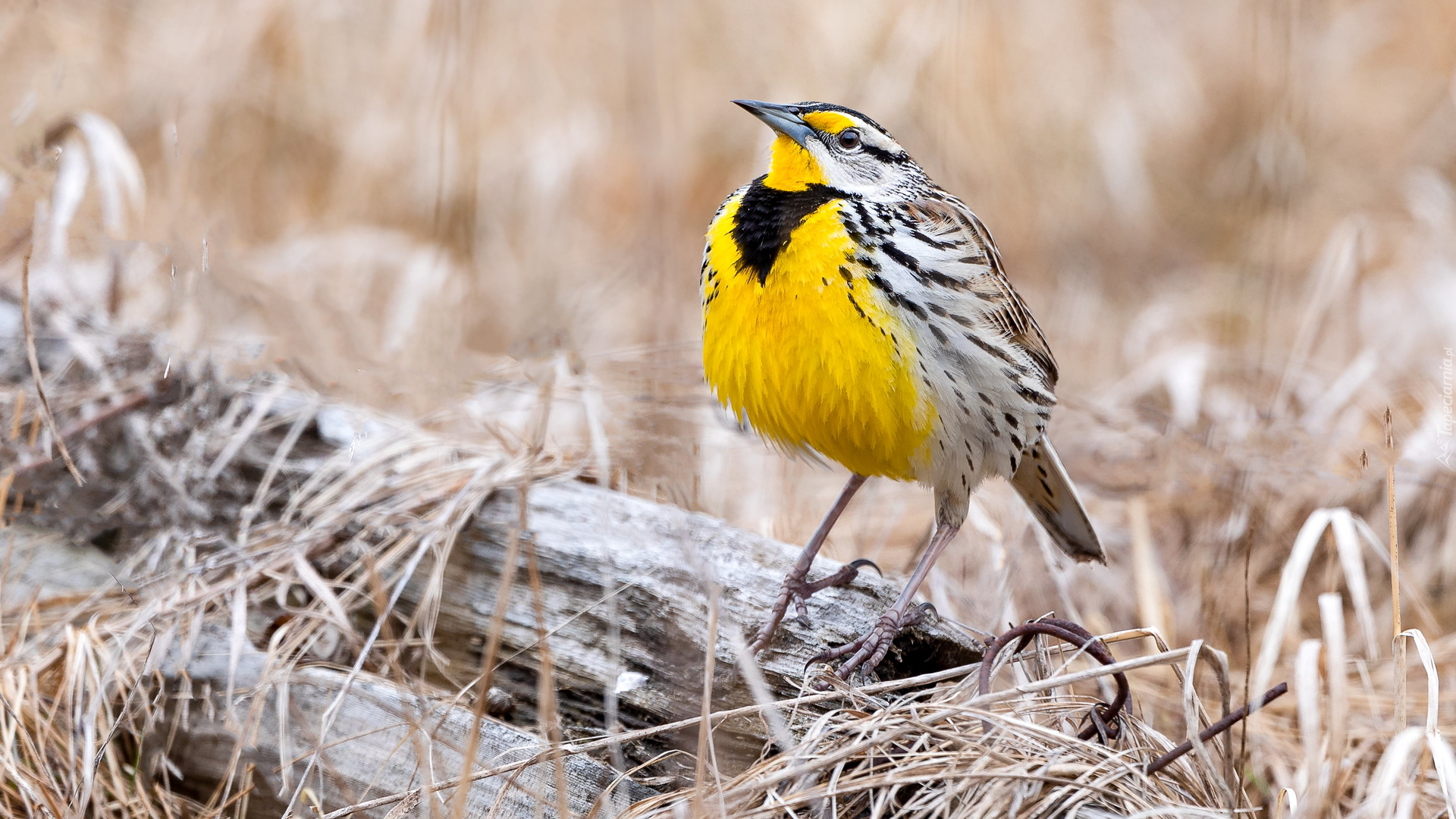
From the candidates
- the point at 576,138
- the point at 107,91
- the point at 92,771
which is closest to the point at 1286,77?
the point at 92,771

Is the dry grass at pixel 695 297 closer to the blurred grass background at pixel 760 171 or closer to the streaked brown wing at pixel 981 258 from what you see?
the blurred grass background at pixel 760 171

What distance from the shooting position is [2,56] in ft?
15.5

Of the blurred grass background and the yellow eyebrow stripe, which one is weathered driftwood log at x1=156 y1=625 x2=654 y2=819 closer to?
the blurred grass background

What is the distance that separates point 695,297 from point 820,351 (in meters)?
4.00

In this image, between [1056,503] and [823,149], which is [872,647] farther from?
[823,149]

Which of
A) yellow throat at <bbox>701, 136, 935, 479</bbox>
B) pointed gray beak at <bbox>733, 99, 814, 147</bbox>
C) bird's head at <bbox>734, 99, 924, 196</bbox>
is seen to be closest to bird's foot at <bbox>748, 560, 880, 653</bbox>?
yellow throat at <bbox>701, 136, 935, 479</bbox>

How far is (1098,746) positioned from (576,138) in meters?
5.90

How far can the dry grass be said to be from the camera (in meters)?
3.10

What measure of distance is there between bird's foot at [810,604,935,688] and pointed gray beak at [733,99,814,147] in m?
1.21

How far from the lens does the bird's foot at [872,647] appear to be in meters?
2.59

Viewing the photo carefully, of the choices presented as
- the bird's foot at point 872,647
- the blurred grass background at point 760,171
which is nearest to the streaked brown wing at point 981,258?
the blurred grass background at point 760,171

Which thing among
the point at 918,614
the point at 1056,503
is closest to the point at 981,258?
the point at 1056,503

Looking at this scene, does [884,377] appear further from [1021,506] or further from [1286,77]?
[1286,77]

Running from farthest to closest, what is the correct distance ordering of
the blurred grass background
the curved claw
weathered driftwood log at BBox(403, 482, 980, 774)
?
the blurred grass background
the curved claw
weathered driftwood log at BBox(403, 482, 980, 774)
